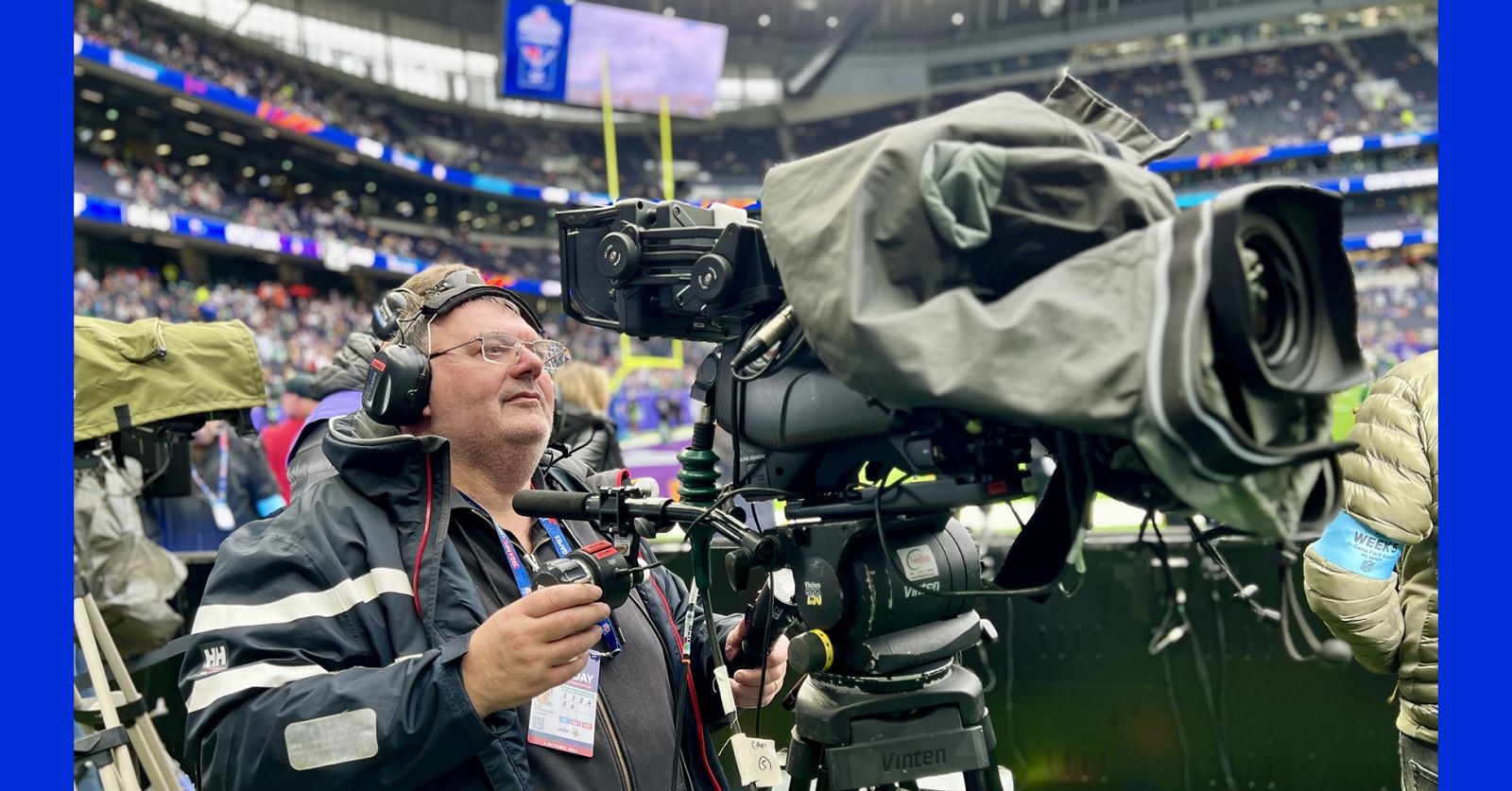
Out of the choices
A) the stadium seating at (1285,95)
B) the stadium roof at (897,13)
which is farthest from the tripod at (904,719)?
the stadium seating at (1285,95)

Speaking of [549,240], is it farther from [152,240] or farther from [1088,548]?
[1088,548]

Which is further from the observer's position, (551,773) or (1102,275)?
(551,773)

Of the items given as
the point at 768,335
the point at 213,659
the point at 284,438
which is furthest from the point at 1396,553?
the point at 284,438

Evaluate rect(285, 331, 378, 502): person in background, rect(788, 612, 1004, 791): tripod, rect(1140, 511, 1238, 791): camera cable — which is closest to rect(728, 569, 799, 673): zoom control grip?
rect(788, 612, 1004, 791): tripod

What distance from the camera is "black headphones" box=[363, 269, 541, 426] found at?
63.4 inches

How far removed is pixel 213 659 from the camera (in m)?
1.35

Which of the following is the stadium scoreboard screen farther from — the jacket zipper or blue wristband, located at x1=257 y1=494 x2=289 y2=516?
the jacket zipper

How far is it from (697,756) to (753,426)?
736mm

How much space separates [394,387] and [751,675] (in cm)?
75

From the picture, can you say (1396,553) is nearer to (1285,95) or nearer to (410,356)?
(410,356)

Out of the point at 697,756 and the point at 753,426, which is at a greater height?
the point at 753,426

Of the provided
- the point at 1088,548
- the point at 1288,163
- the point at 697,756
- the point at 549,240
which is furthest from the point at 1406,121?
the point at 697,756

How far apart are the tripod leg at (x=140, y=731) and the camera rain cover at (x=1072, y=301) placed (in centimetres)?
234

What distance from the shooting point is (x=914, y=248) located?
98 cm
